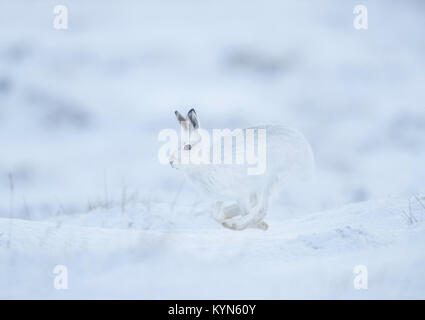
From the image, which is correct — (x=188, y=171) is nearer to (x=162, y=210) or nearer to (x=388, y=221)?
(x=162, y=210)

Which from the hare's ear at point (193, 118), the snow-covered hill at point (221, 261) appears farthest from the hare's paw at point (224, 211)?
the hare's ear at point (193, 118)

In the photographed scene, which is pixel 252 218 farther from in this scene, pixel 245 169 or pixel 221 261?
pixel 221 261

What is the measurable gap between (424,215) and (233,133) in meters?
2.01

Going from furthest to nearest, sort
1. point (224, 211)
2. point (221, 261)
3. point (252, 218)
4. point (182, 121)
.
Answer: point (224, 211) → point (252, 218) → point (182, 121) → point (221, 261)

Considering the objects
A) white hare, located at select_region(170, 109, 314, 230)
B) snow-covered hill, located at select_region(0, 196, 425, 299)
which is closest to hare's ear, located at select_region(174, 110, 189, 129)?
white hare, located at select_region(170, 109, 314, 230)

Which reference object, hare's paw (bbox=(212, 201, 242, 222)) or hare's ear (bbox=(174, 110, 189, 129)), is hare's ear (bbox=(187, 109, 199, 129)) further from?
hare's paw (bbox=(212, 201, 242, 222))

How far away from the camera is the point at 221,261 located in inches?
141

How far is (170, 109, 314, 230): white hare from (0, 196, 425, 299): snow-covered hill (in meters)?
0.26

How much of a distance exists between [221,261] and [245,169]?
3.59 feet

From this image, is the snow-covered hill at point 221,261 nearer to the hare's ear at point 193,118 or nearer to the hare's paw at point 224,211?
the hare's paw at point 224,211

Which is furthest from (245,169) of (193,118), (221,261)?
(221,261)
